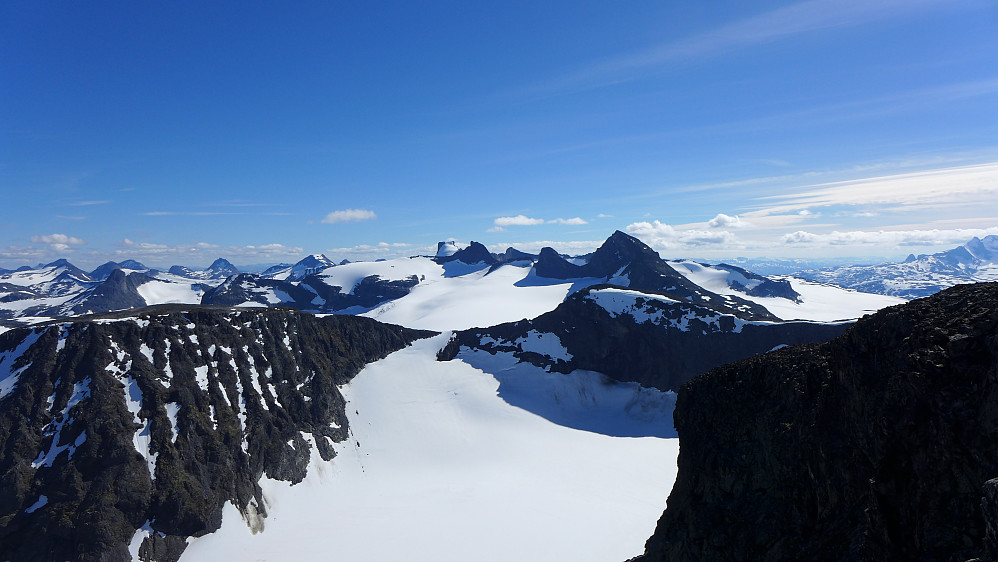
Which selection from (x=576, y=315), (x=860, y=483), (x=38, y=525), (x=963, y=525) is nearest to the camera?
(x=963, y=525)

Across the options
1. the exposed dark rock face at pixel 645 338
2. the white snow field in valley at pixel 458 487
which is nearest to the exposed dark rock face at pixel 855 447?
the white snow field in valley at pixel 458 487

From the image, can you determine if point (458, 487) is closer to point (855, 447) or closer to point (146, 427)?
point (146, 427)

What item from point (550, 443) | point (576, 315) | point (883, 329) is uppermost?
point (883, 329)

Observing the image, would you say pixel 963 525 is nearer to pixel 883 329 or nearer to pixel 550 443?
pixel 883 329

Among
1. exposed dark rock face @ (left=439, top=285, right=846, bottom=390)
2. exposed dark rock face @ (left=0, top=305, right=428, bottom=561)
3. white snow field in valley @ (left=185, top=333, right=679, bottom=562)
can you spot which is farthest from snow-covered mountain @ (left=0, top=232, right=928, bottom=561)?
exposed dark rock face @ (left=439, top=285, right=846, bottom=390)

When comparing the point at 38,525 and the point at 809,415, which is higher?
the point at 809,415

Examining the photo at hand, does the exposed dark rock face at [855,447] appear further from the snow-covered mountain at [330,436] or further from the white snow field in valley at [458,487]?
the white snow field in valley at [458,487]

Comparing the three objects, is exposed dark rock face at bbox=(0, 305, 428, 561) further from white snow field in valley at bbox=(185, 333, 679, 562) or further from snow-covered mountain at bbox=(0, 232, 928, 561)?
white snow field in valley at bbox=(185, 333, 679, 562)

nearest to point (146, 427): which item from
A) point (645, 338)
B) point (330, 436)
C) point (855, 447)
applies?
point (330, 436)

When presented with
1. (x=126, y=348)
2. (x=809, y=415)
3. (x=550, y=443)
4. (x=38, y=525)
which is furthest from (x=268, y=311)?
(x=809, y=415)
